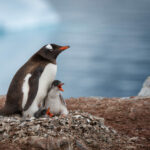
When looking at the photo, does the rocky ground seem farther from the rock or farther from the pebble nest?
the rock

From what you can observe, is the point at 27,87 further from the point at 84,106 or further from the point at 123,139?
the point at 84,106

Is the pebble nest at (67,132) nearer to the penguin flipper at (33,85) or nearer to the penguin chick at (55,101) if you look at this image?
the penguin flipper at (33,85)

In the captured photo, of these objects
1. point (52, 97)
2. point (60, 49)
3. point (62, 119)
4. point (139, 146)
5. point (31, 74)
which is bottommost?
point (139, 146)

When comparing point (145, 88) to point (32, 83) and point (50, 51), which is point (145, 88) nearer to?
point (50, 51)

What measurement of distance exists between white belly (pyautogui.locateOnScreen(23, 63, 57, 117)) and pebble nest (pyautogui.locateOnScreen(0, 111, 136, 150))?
0.36 metres

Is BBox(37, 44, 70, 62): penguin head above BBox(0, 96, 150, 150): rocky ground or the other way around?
above

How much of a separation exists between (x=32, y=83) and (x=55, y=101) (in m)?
0.92

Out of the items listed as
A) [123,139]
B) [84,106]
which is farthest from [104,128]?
[84,106]

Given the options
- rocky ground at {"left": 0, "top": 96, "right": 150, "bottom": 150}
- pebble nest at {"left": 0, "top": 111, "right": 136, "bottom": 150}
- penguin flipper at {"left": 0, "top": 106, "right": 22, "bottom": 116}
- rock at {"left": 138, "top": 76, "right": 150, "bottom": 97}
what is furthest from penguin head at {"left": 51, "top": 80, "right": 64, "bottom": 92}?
rock at {"left": 138, "top": 76, "right": 150, "bottom": 97}

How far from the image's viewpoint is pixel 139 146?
6895mm

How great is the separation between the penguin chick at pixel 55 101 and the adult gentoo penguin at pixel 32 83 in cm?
15

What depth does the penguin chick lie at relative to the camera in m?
7.48

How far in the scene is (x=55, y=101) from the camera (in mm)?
7637

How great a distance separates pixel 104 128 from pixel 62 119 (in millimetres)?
1159
